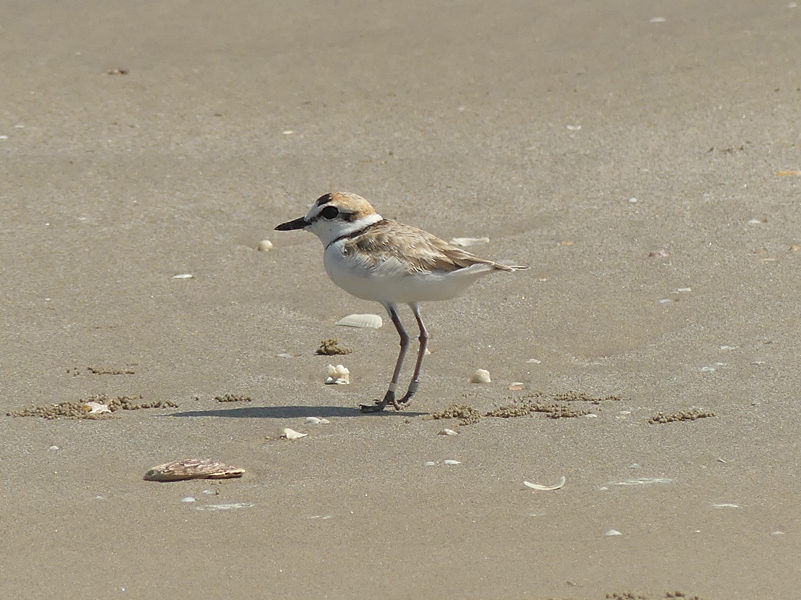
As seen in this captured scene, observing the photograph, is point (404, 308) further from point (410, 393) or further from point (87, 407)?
point (87, 407)

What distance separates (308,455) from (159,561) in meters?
1.15

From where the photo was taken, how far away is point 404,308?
7.50 metres

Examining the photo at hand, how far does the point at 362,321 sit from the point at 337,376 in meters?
0.78

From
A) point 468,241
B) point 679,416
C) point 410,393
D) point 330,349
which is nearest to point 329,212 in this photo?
point 330,349

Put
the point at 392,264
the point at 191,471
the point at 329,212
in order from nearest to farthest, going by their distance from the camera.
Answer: the point at 191,471, the point at 392,264, the point at 329,212

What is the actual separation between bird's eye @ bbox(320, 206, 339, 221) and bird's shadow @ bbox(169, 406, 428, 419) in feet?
3.08

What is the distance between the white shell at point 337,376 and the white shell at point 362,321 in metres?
0.71

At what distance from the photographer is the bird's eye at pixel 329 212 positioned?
583 cm

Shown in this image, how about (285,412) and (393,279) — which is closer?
(285,412)

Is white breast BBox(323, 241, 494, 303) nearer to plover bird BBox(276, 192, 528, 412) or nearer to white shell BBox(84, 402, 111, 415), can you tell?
plover bird BBox(276, 192, 528, 412)

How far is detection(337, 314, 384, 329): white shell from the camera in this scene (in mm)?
6656

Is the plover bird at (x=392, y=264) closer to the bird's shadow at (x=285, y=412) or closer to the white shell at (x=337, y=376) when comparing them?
the bird's shadow at (x=285, y=412)

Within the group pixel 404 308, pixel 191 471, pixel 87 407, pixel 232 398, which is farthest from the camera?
pixel 404 308

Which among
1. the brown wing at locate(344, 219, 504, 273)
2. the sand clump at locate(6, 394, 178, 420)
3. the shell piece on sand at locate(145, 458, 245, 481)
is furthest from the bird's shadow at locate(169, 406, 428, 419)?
the shell piece on sand at locate(145, 458, 245, 481)
